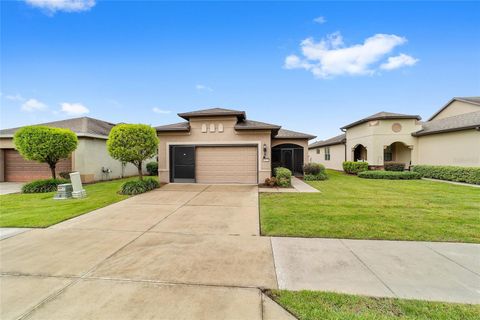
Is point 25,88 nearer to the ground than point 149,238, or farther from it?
farther from it

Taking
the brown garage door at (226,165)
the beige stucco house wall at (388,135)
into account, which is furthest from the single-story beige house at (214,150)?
the beige stucco house wall at (388,135)

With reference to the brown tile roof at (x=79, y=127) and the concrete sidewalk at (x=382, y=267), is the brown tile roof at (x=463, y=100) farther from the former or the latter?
the brown tile roof at (x=79, y=127)

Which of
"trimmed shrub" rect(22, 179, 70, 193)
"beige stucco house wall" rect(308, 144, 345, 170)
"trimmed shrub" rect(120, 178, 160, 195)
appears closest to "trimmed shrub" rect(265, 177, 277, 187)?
"trimmed shrub" rect(120, 178, 160, 195)

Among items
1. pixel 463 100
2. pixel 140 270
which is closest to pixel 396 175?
pixel 463 100

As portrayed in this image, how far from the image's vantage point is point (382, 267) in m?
3.16

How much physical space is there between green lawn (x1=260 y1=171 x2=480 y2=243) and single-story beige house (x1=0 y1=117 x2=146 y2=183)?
12.3 metres

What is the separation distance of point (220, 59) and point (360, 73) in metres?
11.2

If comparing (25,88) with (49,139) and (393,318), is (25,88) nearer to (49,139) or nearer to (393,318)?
(49,139)

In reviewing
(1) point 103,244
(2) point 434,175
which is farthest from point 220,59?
(2) point 434,175

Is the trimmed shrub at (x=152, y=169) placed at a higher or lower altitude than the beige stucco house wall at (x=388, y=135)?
lower

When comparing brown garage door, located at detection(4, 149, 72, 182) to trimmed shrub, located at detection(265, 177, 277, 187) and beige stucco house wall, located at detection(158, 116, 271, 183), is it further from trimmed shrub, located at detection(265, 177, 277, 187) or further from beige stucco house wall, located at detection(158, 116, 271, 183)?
trimmed shrub, located at detection(265, 177, 277, 187)

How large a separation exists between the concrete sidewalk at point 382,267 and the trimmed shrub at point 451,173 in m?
11.7

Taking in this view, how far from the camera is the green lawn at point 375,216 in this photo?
4520mm

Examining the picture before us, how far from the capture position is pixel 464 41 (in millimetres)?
11172
